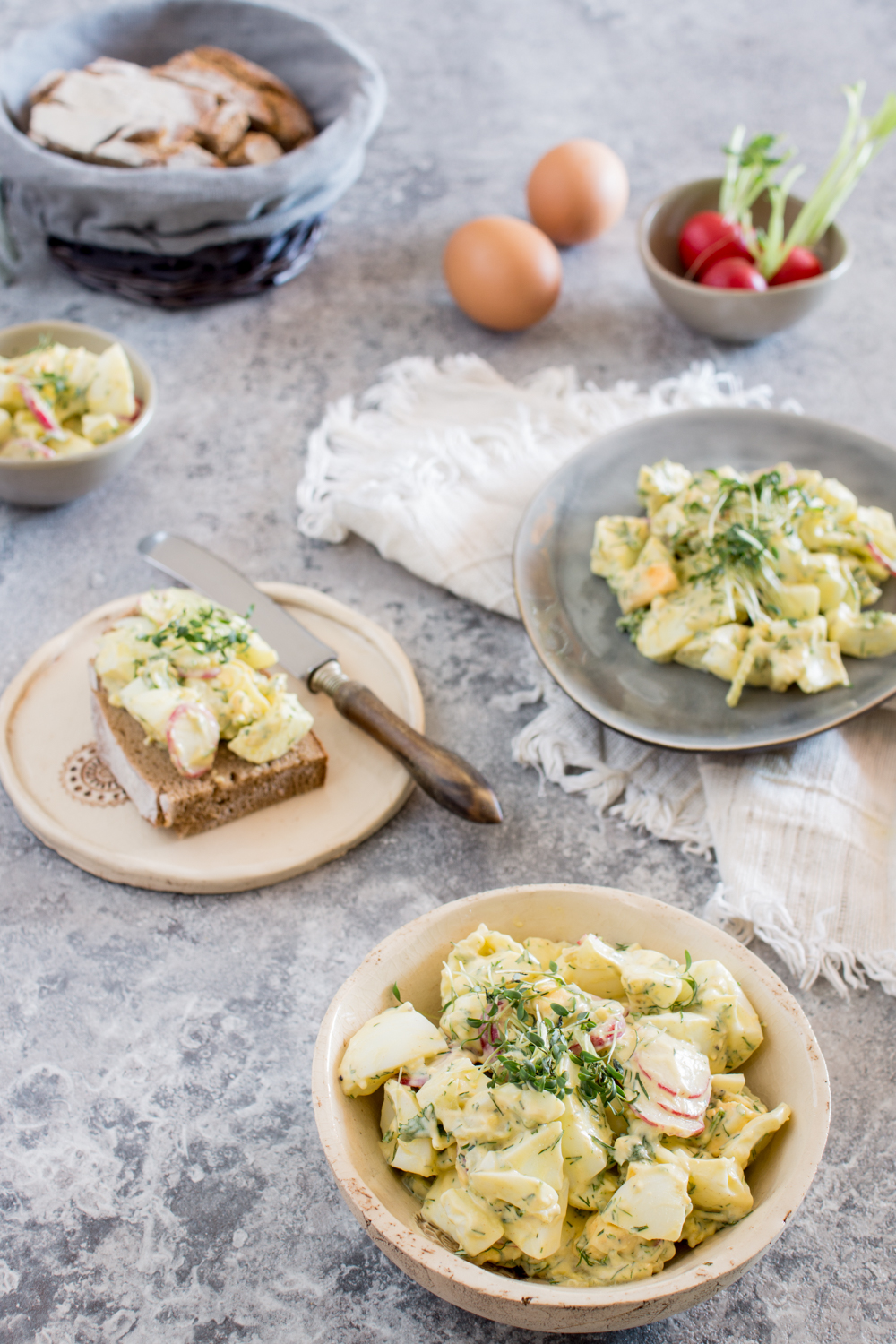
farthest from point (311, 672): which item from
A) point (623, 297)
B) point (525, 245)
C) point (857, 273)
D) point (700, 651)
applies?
point (857, 273)

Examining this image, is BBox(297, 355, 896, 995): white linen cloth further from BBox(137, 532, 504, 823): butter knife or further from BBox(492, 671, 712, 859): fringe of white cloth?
BBox(137, 532, 504, 823): butter knife

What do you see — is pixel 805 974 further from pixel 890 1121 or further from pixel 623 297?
pixel 623 297

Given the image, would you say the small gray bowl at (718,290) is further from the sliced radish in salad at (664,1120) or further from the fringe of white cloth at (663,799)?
the sliced radish in salad at (664,1120)

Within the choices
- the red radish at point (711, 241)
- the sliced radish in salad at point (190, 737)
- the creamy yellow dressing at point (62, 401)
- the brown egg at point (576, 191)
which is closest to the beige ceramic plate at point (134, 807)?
the sliced radish in salad at point (190, 737)

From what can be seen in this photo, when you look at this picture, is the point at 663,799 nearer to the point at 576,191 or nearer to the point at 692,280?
the point at 692,280

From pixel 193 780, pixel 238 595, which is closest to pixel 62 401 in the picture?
pixel 238 595

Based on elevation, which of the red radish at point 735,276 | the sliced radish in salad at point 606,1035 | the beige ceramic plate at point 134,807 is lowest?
the beige ceramic plate at point 134,807
